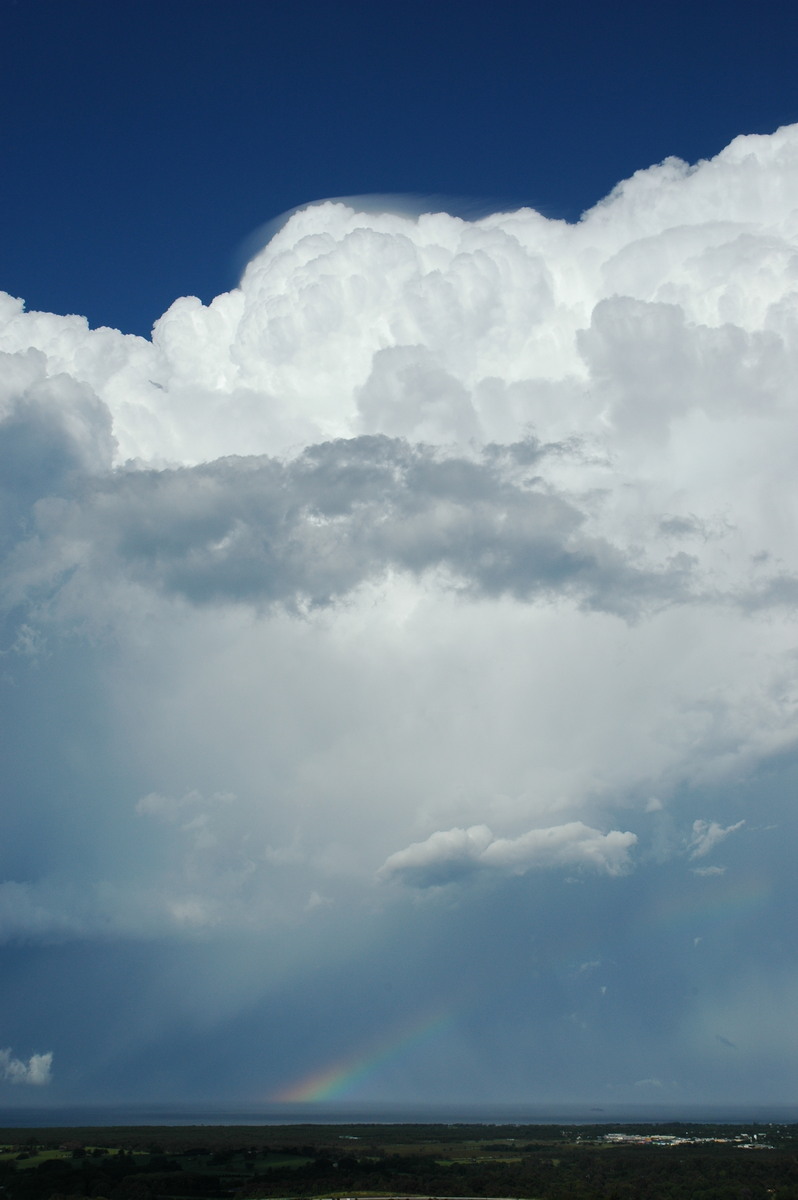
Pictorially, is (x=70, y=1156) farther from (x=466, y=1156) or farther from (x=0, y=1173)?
(x=466, y=1156)

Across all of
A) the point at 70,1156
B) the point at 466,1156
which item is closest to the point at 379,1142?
the point at 466,1156

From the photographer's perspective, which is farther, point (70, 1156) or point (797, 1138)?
point (797, 1138)

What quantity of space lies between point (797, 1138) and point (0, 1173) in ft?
520

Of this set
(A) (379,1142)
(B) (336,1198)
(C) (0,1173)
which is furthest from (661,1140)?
(C) (0,1173)

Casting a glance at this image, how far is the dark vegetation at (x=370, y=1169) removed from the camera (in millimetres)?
100438

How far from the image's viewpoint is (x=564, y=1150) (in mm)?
157375

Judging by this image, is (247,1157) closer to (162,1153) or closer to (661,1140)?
(162,1153)

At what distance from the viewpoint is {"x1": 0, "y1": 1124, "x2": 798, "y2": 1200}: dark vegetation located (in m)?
100

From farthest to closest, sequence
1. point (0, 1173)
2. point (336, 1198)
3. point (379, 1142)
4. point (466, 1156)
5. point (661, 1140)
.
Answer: point (661, 1140) < point (379, 1142) < point (466, 1156) < point (0, 1173) < point (336, 1198)

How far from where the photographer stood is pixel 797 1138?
191m

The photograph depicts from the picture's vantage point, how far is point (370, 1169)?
390ft

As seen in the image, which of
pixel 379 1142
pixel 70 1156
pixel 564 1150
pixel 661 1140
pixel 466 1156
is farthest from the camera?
pixel 661 1140

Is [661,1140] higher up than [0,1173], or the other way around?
[0,1173]

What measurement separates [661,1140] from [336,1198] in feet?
388
